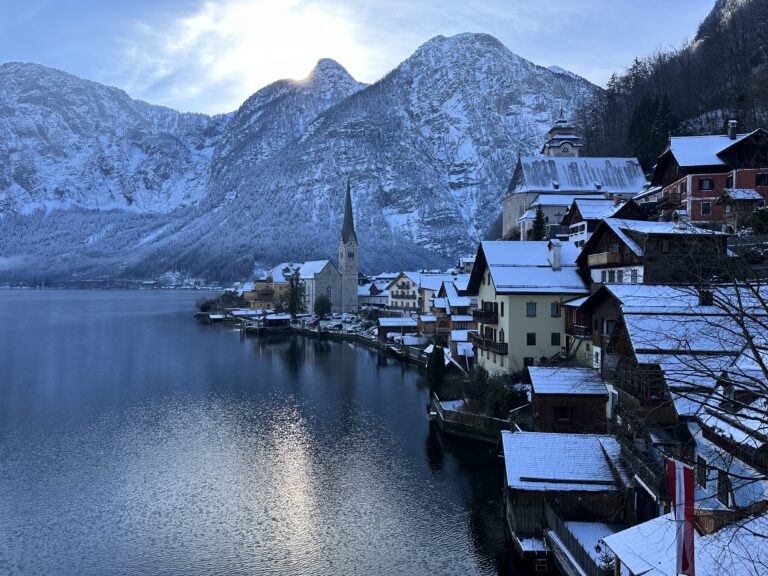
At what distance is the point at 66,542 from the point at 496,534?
12.5 meters

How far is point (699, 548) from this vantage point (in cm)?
935

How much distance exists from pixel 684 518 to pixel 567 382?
13616 millimetres

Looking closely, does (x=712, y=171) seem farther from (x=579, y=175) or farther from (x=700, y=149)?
(x=579, y=175)

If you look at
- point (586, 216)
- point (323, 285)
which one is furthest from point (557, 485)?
point (323, 285)

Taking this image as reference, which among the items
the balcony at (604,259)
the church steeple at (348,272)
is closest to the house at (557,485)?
the balcony at (604,259)

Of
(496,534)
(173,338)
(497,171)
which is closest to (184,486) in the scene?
(496,534)

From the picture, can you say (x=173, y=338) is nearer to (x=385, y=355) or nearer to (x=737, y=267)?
(x=385, y=355)

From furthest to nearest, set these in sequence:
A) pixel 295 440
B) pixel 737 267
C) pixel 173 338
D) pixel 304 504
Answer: pixel 173 338, pixel 295 440, pixel 304 504, pixel 737 267

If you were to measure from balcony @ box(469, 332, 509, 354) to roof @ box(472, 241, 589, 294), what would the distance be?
2505mm

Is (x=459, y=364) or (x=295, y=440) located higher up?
(x=459, y=364)

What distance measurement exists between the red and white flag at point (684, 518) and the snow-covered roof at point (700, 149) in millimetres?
30312

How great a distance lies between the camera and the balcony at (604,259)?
2418cm

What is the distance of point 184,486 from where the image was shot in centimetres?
2133

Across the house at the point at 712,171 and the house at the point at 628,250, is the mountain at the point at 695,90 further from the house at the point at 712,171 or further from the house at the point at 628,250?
the house at the point at 628,250
